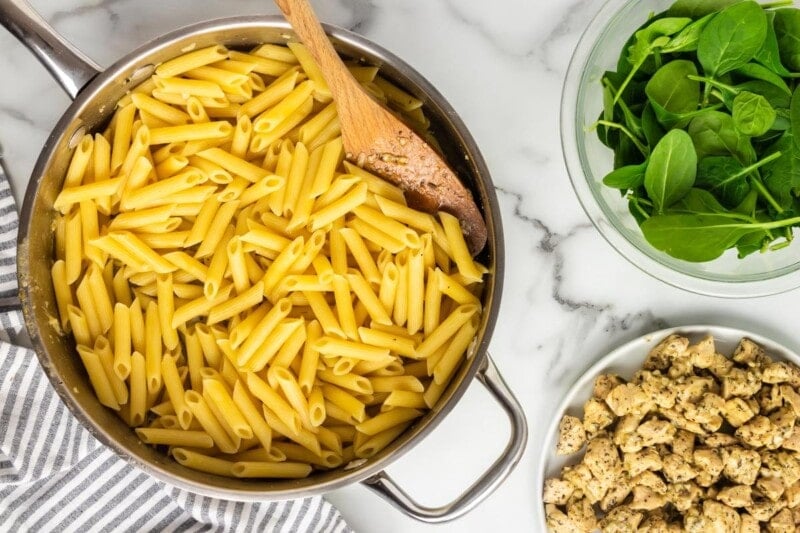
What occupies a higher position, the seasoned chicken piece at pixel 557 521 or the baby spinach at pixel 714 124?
the baby spinach at pixel 714 124

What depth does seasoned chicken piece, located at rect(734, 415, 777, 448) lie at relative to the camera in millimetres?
1271

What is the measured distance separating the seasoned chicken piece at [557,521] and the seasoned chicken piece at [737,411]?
273mm

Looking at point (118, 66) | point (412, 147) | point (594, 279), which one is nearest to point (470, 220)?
point (412, 147)

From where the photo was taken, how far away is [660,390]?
129 cm

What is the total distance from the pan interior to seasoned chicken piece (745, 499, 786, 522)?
0.50 meters

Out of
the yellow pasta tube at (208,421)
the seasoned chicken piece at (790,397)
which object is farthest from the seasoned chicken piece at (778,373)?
the yellow pasta tube at (208,421)

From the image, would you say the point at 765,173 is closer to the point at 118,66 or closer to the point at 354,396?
the point at 354,396

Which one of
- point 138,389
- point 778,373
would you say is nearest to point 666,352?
point 778,373

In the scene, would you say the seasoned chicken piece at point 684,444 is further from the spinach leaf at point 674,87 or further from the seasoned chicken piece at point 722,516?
the spinach leaf at point 674,87

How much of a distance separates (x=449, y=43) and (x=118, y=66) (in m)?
0.48

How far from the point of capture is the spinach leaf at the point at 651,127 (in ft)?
3.51

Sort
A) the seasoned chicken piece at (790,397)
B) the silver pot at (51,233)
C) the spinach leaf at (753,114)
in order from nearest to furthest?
the spinach leaf at (753,114)
the silver pot at (51,233)
the seasoned chicken piece at (790,397)

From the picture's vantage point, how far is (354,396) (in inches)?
47.3

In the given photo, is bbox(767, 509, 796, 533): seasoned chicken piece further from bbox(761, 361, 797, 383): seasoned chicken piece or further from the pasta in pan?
the pasta in pan
